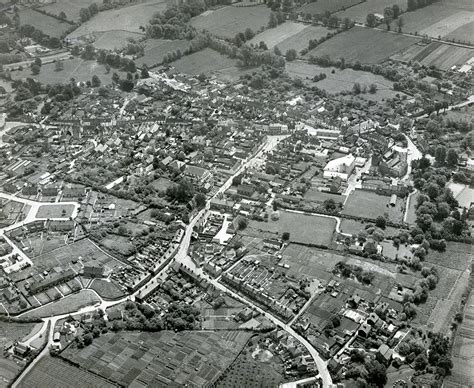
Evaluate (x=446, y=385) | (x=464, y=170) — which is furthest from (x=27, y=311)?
(x=464, y=170)

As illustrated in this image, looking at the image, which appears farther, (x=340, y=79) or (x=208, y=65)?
(x=208, y=65)

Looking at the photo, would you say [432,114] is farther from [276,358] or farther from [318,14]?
[276,358]

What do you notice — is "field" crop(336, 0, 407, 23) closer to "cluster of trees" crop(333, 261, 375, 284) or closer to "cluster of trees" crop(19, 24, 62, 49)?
"cluster of trees" crop(19, 24, 62, 49)

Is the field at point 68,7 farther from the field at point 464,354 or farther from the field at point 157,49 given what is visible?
the field at point 464,354

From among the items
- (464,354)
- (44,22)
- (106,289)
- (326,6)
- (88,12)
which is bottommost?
(464,354)

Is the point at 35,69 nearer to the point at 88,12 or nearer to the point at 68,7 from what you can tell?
the point at 88,12

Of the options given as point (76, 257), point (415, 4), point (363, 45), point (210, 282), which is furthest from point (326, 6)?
point (76, 257)

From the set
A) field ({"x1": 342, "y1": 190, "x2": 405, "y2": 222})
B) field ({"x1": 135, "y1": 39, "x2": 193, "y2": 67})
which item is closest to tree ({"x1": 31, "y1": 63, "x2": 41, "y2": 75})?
field ({"x1": 135, "y1": 39, "x2": 193, "y2": 67})
